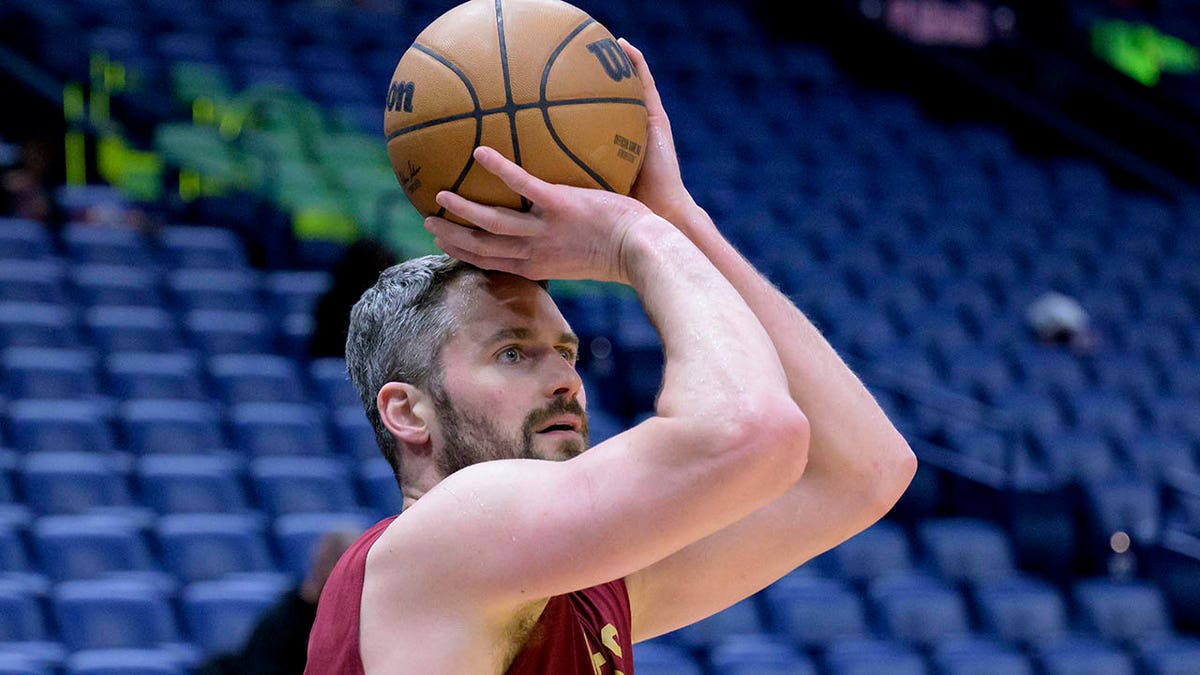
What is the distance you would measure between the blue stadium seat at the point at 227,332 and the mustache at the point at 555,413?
4635mm

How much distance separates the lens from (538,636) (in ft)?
6.08

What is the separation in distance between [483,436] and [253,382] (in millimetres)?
4312

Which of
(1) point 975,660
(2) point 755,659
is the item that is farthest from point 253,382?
(1) point 975,660

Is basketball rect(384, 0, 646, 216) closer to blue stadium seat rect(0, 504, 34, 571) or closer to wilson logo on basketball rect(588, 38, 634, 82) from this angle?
wilson logo on basketball rect(588, 38, 634, 82)

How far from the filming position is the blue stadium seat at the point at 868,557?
6070mm

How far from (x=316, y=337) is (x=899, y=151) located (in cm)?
543

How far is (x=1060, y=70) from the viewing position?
11.8m

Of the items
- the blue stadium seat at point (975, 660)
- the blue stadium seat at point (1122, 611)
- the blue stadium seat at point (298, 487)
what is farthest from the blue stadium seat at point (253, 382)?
the blue stadium seat at point (1122, 611)

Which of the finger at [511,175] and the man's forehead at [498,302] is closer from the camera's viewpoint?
the finger at [511,175]

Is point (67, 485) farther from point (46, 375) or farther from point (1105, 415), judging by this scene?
point (1105, 415)

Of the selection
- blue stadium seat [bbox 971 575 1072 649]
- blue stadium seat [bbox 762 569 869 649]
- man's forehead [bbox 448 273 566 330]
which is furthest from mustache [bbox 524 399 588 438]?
blue stadium seat [bbox 971 575 1072 649]

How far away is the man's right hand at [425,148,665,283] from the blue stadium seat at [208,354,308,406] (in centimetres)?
428

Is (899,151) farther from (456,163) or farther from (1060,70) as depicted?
(456,163)

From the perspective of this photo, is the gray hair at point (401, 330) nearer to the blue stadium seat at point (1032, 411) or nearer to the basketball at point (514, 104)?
the basketball at point (514, 104)
